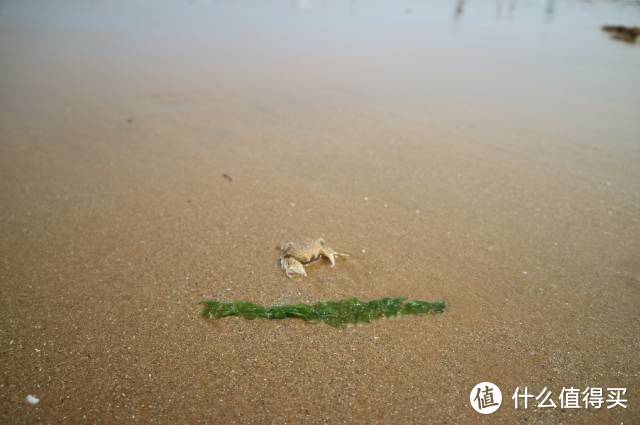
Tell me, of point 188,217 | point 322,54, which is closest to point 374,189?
point 188,217

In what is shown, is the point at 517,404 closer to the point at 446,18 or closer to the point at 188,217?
the point at 188,217

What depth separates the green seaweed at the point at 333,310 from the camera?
2.71 metres

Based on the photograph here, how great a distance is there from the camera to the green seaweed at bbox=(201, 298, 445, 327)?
8.89 ft

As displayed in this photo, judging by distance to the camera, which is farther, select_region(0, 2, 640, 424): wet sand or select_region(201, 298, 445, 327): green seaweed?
select_region(201, 298, 445, 327): green seaweed
